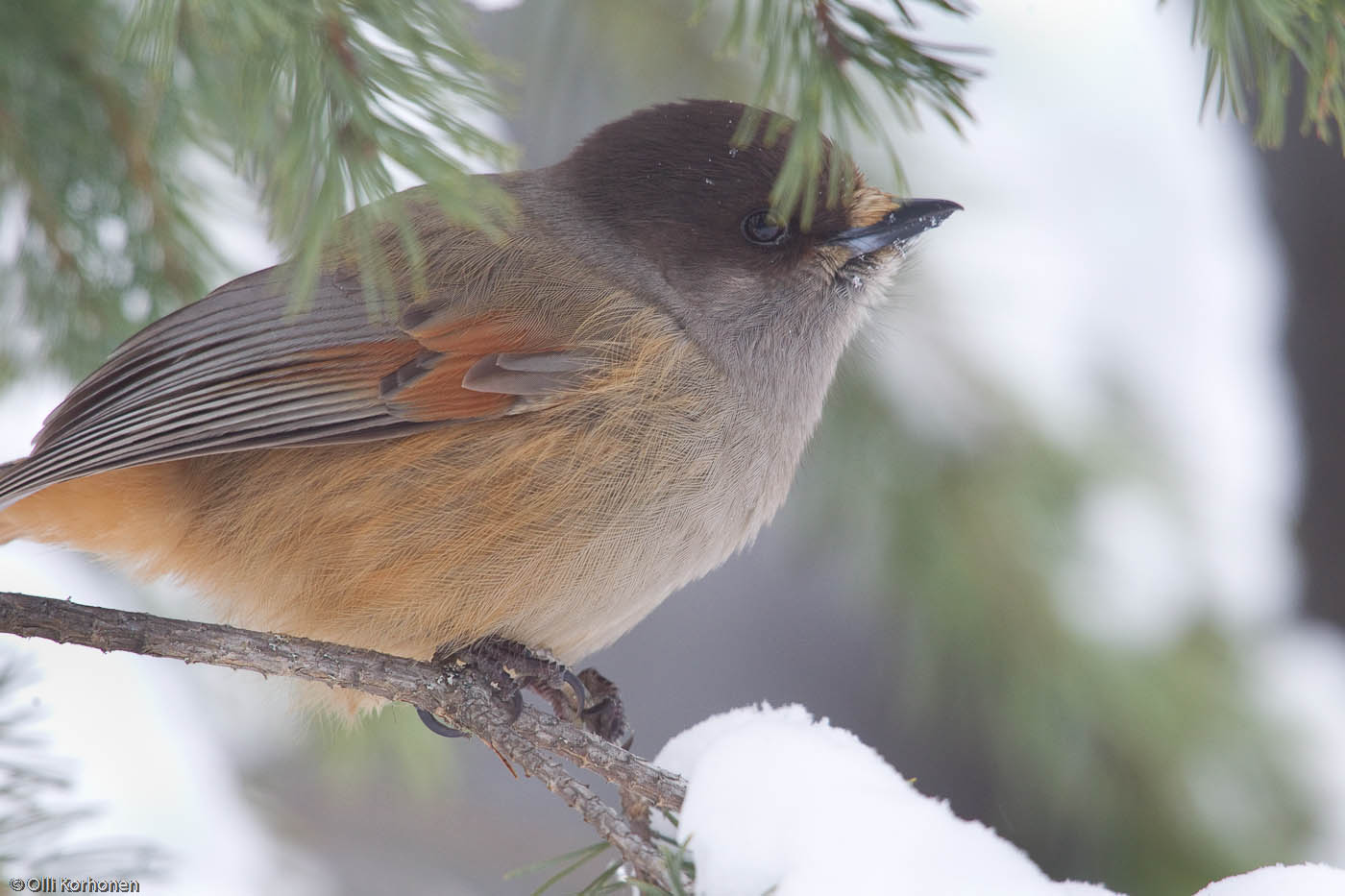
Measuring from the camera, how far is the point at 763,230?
267cm

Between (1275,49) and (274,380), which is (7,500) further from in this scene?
(1275,49)

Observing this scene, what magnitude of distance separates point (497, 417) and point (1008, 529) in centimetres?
134

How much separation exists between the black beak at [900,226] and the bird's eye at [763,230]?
0.39 ft

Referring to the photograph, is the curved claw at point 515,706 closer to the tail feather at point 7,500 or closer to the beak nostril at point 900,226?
the tail feather at point 7,500

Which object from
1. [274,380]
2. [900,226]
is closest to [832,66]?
[900,226]

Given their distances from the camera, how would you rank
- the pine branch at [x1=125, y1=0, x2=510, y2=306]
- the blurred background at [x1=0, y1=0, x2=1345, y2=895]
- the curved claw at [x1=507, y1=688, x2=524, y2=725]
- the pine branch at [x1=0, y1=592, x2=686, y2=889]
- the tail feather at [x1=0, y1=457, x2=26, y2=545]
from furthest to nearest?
the blurred background at [x1=0, y1=0, x2=1345, y2=895] < the tail feather at [x1=0, y1=457, x2=26, y2=545] < the curved claw at [x1=507, y1=688, x2=524, y2=725] < the pine branch at [x1=0, y1=592, x2=686, y2=889] < the pine branch at [x1=125, y1=0, x2=510, y2=306]

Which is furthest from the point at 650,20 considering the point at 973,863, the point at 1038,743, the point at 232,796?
the point at 232,796

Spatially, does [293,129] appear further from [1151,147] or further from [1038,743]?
[1151,147]

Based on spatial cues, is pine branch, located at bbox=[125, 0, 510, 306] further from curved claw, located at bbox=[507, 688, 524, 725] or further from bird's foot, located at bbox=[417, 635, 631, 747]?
bird's foot, located at bbox=[417, 635, 631, 747]

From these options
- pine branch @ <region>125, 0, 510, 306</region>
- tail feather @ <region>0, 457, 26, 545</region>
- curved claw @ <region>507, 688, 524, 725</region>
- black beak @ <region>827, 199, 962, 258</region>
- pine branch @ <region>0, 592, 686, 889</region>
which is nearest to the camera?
pine branch @ <region>125, 0, 510, 306</region>

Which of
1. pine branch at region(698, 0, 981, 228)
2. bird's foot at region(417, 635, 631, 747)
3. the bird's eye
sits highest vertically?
the bird's eye

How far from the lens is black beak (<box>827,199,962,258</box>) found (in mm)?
2504

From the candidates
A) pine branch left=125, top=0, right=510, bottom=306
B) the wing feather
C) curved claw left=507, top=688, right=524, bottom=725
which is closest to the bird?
the wing feather

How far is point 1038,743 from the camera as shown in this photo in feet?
9.59
